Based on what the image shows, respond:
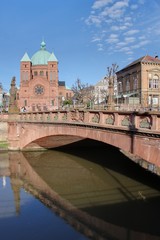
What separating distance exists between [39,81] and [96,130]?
7378 cm

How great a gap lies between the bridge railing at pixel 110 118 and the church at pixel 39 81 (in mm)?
60529

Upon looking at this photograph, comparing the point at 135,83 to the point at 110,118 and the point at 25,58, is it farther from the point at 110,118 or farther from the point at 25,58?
the point at 110,118

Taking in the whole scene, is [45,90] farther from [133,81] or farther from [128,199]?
[128,199]

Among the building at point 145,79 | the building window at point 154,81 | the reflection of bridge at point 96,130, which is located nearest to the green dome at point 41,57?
the building at point 145,79

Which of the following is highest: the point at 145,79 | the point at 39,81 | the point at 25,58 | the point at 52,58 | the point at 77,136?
the point at 25,58

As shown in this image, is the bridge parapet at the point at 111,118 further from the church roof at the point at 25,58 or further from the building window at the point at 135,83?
the church roof at the point at 25,58

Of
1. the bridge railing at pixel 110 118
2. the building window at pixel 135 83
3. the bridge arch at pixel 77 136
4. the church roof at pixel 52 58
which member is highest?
the church roof at pixel 52 58

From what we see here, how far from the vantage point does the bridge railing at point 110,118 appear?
11.8 m

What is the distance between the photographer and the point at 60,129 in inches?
884

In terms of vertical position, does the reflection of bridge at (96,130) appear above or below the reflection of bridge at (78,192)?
above

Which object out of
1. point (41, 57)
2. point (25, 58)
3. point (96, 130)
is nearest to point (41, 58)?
point (41, 57)

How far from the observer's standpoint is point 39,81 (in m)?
88.3

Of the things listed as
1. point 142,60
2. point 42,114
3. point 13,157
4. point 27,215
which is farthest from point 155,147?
point 142,60

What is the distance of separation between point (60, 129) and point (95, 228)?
38.0 feet
